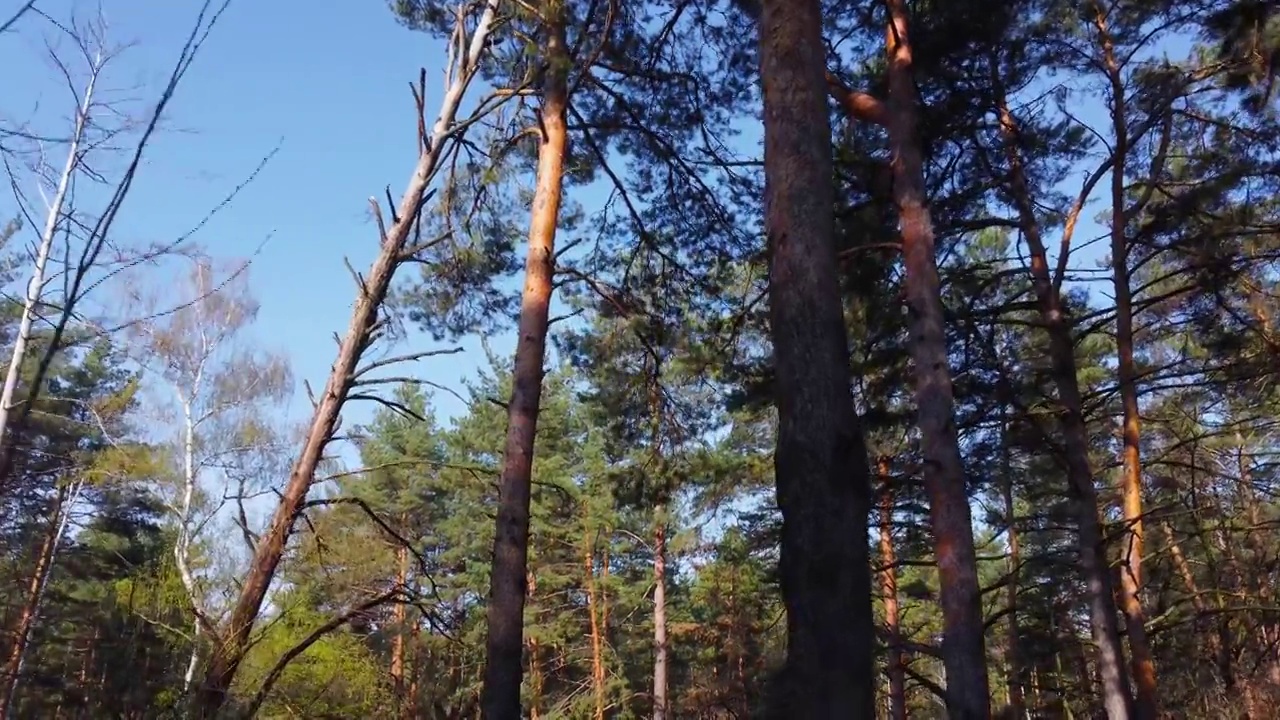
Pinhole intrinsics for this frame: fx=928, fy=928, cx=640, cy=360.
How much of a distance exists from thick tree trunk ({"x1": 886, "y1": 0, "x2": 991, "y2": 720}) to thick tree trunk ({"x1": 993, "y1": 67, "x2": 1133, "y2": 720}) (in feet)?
6.87

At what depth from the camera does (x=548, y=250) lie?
24.5ft

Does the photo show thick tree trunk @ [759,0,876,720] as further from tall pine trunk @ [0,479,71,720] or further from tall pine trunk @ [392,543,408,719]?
tall pine trunk @ [392,543,408,719]

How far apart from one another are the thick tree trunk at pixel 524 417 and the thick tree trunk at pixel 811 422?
3.17 m

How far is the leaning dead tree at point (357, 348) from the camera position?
5.64m

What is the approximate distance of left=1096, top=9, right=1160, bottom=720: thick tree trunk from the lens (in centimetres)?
845

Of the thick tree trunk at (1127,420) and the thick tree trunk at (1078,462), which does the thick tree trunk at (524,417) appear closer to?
the thick tree trunk at (1078,462)

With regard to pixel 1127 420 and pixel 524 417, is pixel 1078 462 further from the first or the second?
pixel 524 417

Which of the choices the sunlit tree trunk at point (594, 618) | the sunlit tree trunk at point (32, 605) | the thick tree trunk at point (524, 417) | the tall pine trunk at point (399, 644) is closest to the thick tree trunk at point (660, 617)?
the sunlit tree trunk at point (594, 618)

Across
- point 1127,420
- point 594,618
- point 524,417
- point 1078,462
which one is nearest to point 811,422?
point 524,417

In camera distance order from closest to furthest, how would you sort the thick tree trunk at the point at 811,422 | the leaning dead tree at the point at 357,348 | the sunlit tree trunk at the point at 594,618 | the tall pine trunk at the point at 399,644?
the thick tree trunk at the point at 811,422, the leaning dead tree at the point at 357,348, the tall pine trunk at the point at 399,644, the sunlit tree trunk at the point at 594,618

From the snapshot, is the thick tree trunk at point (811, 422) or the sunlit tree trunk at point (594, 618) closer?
the thick tree trunk at point (811, 422)

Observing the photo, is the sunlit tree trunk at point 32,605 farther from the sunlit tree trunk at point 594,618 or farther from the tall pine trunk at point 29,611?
the sunlit tree trunk at point 594,618

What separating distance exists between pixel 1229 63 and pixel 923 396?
14.8 feet

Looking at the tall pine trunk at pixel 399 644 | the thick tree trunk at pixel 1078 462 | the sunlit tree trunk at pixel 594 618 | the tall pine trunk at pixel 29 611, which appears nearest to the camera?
A: the tall pine trunk at pixel 29 611
